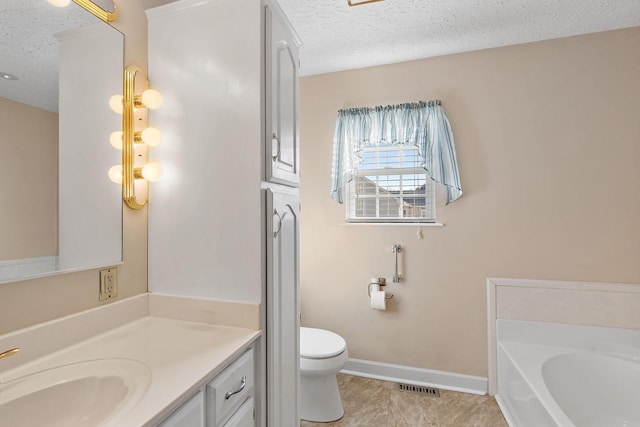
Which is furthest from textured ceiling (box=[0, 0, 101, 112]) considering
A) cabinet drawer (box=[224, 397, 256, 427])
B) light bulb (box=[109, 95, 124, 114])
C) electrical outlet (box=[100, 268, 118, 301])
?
cabinet drawer (box=[224, 397, 256, 427])

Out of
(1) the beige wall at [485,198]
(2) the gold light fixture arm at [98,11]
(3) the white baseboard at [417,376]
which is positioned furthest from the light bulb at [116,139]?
(3) the white baseboard at [417,376]

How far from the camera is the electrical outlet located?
3.95ft

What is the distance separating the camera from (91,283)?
1168 mm

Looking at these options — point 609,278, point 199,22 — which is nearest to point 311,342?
point 199,22

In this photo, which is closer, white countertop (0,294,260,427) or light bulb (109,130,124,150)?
white countertop (0,294,260,427)

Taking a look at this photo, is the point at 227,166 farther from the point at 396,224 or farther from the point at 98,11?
the point at 396,224

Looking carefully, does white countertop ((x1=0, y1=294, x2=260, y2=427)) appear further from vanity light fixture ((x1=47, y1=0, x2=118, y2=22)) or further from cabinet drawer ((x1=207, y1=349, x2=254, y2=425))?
vanity light fixture ((x1=47, y1=0, x2=118, y2=22))

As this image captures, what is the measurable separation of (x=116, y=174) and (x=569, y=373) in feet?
8.99

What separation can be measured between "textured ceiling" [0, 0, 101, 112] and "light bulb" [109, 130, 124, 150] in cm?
21

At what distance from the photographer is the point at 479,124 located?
2311mm

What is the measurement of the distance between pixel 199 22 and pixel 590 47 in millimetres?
2503

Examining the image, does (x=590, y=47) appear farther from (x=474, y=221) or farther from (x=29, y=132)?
(x=29, y=132)

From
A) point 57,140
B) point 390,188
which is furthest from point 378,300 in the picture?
point 57,140

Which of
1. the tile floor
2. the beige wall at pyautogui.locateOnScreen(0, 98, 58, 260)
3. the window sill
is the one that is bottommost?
the tile floor
